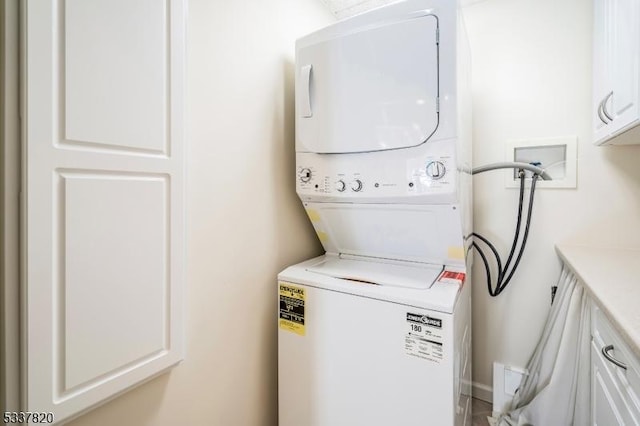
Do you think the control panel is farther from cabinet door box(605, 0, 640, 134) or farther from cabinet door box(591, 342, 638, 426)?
cabinet door box(591, 342, 638, 426)

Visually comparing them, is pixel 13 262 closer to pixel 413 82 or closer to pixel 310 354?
pixel 310 354

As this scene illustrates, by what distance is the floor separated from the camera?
5.93ft

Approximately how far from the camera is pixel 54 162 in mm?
688

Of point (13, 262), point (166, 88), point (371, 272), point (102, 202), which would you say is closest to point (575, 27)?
point (371, 272)

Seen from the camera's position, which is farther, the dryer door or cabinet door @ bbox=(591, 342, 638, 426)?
the dryer door

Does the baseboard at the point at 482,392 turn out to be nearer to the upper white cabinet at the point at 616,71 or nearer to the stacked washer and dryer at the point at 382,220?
the stacked washer and dryer at the point at 382,220

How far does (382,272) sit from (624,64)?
1.28 meters

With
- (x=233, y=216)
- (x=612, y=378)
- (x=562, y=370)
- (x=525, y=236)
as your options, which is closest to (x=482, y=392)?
(x=562, y=370)

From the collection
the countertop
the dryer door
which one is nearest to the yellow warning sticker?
the dryer door

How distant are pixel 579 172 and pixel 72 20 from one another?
2.30 m

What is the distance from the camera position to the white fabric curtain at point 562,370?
1.40m

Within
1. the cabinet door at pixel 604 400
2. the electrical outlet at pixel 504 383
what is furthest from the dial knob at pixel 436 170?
the electrical outlet at pixel 504 383

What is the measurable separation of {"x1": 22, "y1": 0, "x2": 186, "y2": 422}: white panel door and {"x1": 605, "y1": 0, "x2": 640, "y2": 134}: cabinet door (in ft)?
5.21

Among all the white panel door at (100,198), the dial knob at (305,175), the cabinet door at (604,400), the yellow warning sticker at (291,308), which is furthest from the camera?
the dial knob at (305,175)
